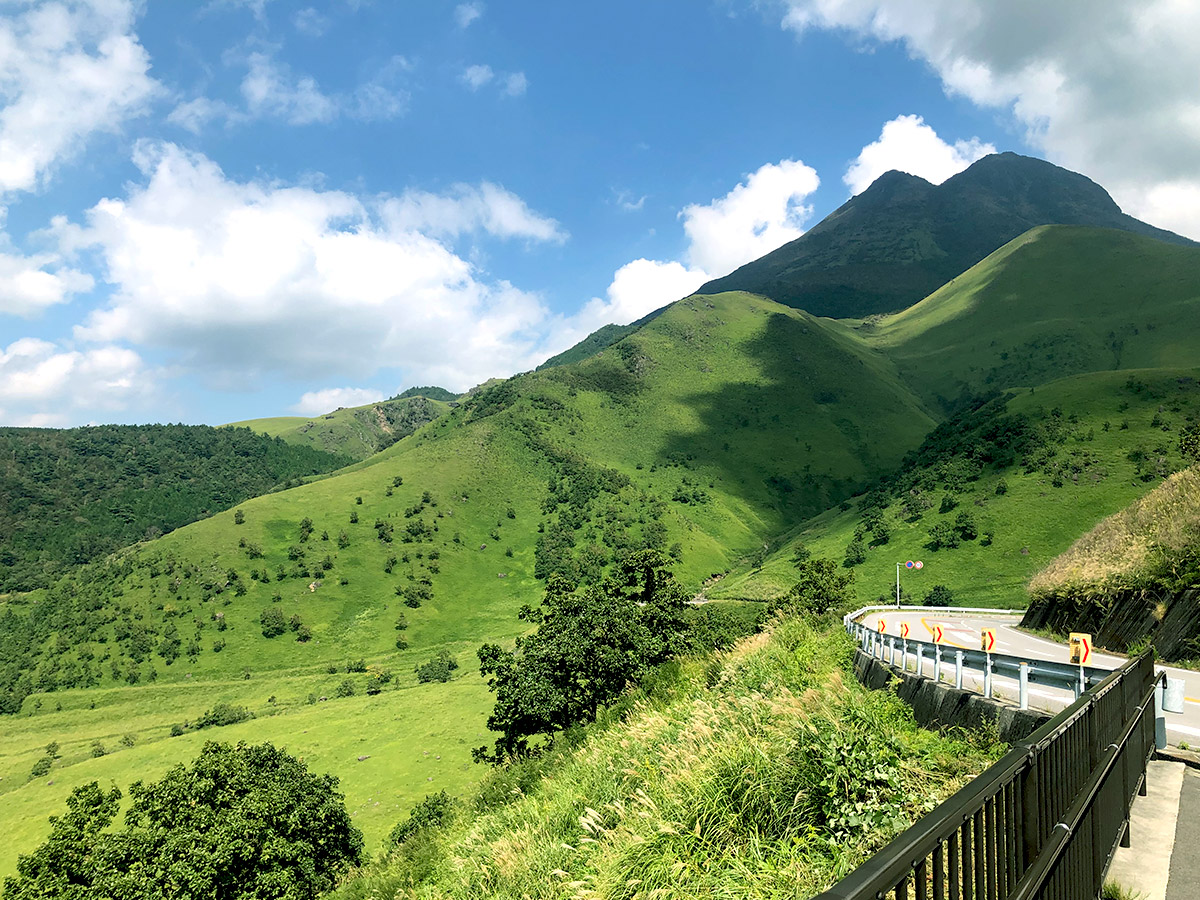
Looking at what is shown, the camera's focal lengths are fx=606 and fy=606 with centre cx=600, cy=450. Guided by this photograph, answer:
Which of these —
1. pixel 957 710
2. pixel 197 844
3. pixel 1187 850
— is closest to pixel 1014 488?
pixel 957 710

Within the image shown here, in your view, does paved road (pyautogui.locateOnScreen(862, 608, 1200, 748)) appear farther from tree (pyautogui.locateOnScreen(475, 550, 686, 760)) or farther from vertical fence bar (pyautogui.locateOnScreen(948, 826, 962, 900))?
tree (pyautogui.locateOnScreen(475, 550, 686, 760))

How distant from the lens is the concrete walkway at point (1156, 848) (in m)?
5.36

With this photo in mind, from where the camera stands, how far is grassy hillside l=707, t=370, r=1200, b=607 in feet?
273

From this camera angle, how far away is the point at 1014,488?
96.4 meters

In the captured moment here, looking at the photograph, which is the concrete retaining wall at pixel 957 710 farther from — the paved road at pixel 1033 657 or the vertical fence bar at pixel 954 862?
the vertical fence bar at pixel 954 862

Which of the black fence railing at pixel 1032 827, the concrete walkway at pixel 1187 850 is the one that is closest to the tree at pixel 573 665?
the concrete walkway at pixel 1187 850

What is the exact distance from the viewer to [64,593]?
13762 cm

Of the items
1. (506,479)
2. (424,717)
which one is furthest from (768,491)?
(424,717)

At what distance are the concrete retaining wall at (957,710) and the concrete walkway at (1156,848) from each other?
48.0 inches

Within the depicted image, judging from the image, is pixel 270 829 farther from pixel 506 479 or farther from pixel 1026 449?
pixel 506 479

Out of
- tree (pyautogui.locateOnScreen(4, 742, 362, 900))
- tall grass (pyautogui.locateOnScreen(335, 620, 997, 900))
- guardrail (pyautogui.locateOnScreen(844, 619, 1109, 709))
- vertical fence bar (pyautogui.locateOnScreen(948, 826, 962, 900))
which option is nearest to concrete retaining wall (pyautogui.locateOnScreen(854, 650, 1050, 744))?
guardrail (pyautogui.locateOnScreen(844, 619, 1109, 709))

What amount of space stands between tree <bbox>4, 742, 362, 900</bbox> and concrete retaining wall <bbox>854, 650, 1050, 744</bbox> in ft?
90.5

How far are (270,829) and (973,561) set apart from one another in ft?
290

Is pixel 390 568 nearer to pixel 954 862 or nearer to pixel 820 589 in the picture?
pixel 820 589
